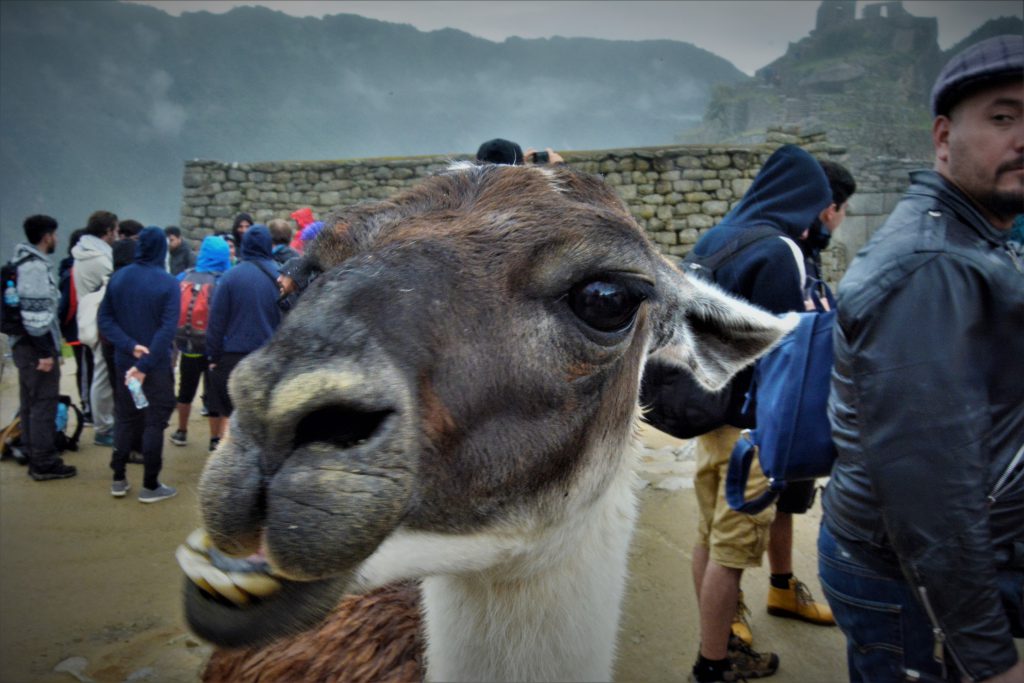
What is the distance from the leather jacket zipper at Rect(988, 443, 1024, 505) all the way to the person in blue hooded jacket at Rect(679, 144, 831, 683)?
141 cm

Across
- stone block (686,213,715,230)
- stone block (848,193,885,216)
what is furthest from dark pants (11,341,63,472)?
stone block (848,193,885,216)

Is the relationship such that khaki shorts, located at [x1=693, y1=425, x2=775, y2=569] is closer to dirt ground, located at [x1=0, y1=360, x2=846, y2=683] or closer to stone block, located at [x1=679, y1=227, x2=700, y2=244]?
dirt ground, located at [x1=0, y1=360, x2=846, y2=683]

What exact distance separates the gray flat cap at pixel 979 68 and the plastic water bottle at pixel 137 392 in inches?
249

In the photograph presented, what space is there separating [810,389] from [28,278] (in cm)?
700

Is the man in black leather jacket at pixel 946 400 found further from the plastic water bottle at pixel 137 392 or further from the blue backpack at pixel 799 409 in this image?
the plastic water bottle at pixel 137 392

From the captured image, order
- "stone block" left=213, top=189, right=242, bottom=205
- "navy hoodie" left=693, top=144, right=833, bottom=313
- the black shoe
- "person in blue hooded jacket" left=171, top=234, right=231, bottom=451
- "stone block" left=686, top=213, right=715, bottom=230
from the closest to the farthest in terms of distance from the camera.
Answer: "navy hoodie" left=693, top=144, right=833, bottom=313
the black shoe
"person in blue hooded jacket" left=171, top=234, right=231, bottom=451
"stone block" left=686, top=213, right=715, bottom=230
"stone block" left=213, top=189, right=242, bottom=205

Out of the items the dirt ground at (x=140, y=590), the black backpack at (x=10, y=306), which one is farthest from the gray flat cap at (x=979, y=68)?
the black backpack at (x=10, y=306)

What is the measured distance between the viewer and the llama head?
1.26 metres

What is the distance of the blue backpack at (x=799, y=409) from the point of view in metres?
2.60

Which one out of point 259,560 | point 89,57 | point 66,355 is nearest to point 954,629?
point 259,560

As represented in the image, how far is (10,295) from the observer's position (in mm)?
6402

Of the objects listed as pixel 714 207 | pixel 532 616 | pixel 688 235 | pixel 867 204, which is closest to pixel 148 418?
pixel 532 616

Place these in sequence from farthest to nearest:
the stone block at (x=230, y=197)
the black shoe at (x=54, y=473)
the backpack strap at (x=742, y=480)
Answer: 1. the stone block at (x=230, y=197)
2. the black shoe at (x=54, y=473)
3. the backpack strap at (x=742, y=480)

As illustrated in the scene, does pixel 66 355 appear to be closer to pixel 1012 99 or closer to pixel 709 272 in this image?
pixel 709 272
